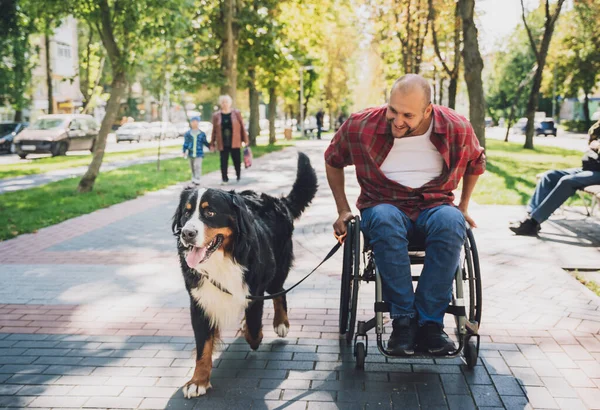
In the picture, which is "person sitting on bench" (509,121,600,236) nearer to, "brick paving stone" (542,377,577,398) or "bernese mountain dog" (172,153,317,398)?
"brick paving stone" (542,377,577,398)

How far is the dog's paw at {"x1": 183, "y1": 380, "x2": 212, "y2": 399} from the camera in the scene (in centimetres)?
343

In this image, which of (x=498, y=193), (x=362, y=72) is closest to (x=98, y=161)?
(x=498, y=193)

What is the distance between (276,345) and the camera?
425 cm

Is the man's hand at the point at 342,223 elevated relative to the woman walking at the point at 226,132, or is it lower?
lower

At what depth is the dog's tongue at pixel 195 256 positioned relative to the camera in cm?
333

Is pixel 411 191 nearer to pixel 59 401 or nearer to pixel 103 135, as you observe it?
pixel 59 401

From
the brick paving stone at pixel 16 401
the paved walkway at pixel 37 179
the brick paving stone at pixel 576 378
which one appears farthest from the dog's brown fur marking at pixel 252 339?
the paved walkway at pixel 37 179

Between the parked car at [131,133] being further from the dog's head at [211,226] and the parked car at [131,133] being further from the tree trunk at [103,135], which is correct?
the dog's head at [211,226]

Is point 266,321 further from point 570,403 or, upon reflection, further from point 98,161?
point 98,161

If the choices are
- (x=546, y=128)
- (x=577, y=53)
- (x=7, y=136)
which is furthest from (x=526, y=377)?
(x=577, y=53)

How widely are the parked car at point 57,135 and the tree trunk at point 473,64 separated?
57.0 ft

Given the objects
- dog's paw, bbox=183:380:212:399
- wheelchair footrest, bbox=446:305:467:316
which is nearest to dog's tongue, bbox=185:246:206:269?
dog's paw, bbox=183:380:212:399

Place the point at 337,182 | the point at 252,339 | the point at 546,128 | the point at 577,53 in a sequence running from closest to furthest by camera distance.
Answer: the point at 252,339, the point at 337,182, the point at 546,128, the point at 577,53

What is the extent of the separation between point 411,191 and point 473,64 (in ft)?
39.0
